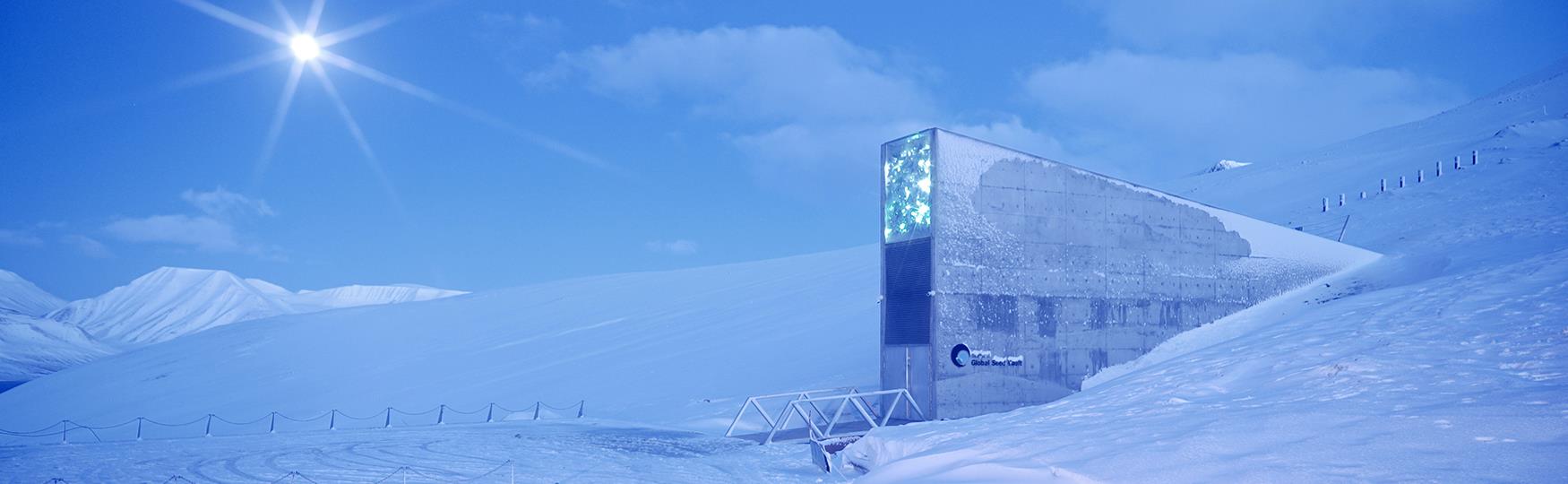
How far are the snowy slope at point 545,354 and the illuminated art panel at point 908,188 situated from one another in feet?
17.0

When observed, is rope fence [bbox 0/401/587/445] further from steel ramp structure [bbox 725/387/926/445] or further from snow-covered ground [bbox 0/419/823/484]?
steel ramp structure [bbox 725/387/926/445]

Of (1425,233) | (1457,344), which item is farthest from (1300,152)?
(1457,344)

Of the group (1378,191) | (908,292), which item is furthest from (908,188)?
(1378,191)

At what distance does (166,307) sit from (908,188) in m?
209

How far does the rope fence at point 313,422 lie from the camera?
22500 millimetres

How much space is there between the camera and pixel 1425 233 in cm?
2261

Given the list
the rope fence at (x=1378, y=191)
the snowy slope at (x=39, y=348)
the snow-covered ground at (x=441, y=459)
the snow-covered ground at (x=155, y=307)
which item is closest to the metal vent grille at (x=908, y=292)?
the snow-covered ground at (x=441, y=459)

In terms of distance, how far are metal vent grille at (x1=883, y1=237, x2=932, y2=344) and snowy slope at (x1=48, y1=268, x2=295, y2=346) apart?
181843 millimetres

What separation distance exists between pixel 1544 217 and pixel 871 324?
16.1 m

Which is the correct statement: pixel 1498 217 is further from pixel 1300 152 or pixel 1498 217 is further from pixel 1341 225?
pixel 1300 152

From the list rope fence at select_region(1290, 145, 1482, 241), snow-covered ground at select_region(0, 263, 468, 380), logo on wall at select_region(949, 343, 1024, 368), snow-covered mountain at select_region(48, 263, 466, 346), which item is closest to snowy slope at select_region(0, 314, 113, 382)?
snow-covered ground at select_region(0, 263, 468, 380)

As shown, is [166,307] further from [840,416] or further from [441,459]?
[840,416]

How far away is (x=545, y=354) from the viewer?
32.3m

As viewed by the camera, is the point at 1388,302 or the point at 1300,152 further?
the point at 1300,152
